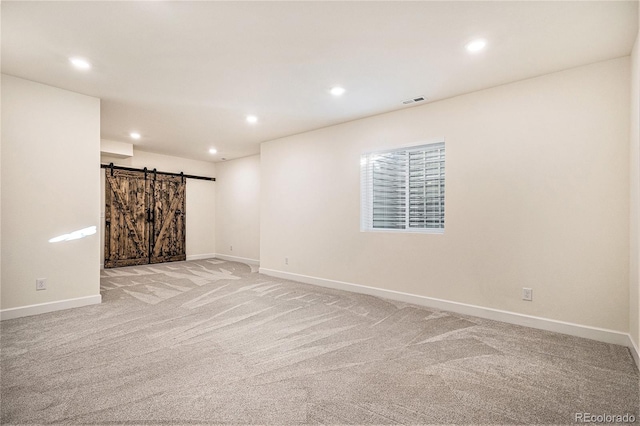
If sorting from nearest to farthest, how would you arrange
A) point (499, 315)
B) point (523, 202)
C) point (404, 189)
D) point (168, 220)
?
point (523, 202) → point (499, 315) → point (404, 189) → point (168, 220)

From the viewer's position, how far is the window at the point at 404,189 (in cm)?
403

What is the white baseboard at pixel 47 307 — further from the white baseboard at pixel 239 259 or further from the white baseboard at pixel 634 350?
the white baseboard at pixel 634 350

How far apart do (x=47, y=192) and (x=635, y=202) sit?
5.88m

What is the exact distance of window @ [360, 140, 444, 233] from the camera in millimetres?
4027

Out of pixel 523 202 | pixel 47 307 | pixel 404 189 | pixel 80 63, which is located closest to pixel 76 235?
pixel 47 307

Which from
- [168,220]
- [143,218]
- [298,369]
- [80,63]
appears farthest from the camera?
[168,220]

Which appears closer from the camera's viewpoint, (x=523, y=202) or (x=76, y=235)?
(x=523, y=202)

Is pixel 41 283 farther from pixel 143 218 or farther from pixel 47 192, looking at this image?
pixel 143 218

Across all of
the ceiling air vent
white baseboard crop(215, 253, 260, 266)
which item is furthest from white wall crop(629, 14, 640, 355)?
white baseboard crop(215, 253, 260, 266)

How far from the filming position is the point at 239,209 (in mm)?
7844

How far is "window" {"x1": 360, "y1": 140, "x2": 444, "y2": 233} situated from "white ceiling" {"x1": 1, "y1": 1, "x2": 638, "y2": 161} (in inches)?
28.1

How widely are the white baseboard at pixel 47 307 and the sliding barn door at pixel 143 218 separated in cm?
309

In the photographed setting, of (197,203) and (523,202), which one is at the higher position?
(197,203)

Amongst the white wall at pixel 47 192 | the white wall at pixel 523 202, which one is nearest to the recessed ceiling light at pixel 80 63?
the white wall at pixel 47 192
